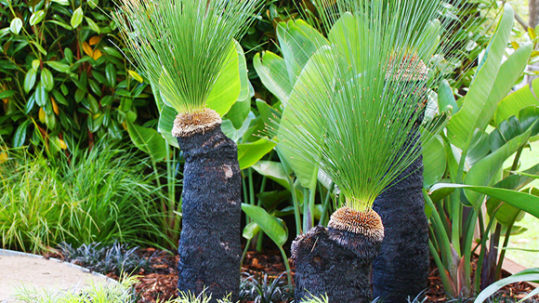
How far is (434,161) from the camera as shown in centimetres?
244

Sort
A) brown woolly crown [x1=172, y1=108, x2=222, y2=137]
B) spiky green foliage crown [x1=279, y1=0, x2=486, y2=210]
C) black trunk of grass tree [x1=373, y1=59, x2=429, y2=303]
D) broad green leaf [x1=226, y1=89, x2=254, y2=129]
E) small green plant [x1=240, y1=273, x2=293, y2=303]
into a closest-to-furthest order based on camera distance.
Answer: spiky green foliage crown [x1=279, y1=0, x2=486, y2=210], brown woolly crown [x1=172, y1=108, x2=222, y2=137], black trunk of grass tree [x1=373, y1=59, x2=429, y2=303], small green plant [x1=240, y1=273, x2=293, y2=303], broad green leaf [x1=226, y1=89, x2=254, y2=129]

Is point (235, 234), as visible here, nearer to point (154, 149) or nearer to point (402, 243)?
point (402, 243)

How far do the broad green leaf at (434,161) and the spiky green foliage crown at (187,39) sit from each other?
1135 millimetres

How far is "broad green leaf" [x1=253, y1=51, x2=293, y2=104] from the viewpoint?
8.91ft

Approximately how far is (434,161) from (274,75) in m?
1.03

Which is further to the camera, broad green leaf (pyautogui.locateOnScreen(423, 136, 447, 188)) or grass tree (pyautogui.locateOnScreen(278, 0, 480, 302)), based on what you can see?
broad green leaf (pyautogui.locateOnScreen(423, 136, 447, 188))

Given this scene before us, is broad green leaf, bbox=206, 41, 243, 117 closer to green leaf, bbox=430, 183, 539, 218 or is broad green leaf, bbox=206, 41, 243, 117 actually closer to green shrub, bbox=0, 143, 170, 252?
green shrub, bbox=0, 143, 170, 252

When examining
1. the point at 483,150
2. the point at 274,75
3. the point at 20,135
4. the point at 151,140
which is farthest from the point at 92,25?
the point at 483,150

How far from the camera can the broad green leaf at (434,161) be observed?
241 cm

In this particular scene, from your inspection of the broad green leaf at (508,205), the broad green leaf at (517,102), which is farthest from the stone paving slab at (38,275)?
the broad green leaf at (517,102)

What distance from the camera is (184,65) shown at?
1874 millimetres

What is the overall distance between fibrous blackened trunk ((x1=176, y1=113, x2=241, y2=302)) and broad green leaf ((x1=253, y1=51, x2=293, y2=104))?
710mm

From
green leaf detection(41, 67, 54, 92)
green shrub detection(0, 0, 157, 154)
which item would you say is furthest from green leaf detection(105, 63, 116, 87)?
green leaf detection(41, 67, 54, 92)

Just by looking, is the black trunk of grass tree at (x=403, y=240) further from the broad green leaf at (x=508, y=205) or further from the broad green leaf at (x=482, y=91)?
the broad green leaf at (x=508, y=205)
